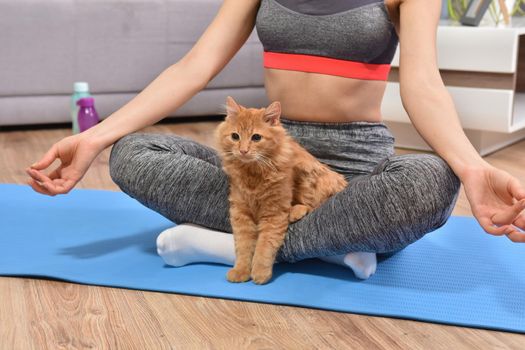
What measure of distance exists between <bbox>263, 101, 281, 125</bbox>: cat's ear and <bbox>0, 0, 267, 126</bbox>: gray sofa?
1.92m

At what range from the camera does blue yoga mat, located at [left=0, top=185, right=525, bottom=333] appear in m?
1.39

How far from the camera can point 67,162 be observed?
5.08 ft

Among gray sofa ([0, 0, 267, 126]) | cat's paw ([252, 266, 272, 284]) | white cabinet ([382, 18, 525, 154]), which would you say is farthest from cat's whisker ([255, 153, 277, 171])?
gray sofa ([0, 0, 267, 126])

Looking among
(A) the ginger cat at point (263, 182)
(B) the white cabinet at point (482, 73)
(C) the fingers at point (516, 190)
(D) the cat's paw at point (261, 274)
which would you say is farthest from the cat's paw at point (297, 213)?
(B) the white cabinet at point (482, 73)

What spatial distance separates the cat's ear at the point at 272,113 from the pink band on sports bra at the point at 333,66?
24 cm

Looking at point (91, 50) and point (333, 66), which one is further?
point (91, 50)

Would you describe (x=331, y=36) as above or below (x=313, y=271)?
above

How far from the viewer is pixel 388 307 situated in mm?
1384

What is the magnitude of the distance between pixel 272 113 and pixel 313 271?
0.38 m

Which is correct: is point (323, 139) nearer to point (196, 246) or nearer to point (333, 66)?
point (333, 66)

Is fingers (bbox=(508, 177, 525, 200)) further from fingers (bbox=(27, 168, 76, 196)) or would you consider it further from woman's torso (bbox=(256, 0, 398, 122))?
fingers (bbox=(27, 168, 76, 196))

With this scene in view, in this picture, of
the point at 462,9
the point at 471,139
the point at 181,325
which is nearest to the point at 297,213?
the point at 181,325

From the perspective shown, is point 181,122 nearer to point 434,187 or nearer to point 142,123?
point 142,123

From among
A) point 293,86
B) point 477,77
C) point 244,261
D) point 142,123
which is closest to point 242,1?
point 293,86
